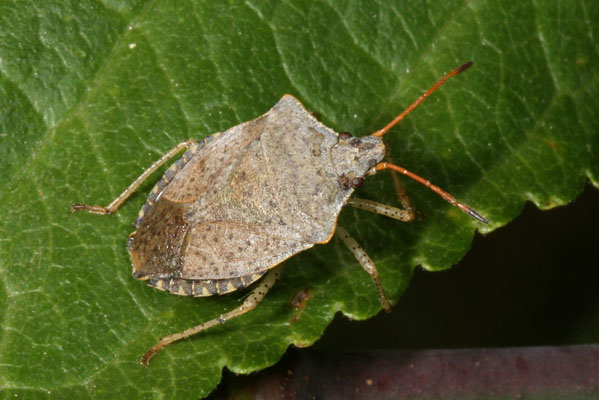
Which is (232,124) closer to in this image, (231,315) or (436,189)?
(231,315)

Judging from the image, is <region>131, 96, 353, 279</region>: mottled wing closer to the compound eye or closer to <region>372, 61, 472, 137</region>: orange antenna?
the compound eye

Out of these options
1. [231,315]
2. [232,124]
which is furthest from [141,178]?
[231,315]

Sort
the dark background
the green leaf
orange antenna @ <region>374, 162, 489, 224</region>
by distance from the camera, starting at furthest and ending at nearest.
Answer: the dark background < orange antenna @ <region>374, 162, 489, 224</region> < the green leaf

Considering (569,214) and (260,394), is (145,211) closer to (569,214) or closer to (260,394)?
(260,394)

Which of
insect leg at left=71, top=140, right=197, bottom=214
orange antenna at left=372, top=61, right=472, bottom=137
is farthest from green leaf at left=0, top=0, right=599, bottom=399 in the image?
orange antenna at left=372, top=61, right=472, bottom=137

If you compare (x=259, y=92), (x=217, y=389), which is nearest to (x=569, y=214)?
(x=259, y=92)

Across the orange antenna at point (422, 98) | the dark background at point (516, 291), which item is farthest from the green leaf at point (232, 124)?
the dark background at point (516, 291)

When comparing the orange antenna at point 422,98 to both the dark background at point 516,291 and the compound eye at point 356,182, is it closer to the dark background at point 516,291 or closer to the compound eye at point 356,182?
the compound eye at point 356,182
